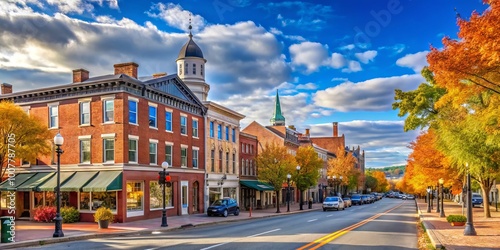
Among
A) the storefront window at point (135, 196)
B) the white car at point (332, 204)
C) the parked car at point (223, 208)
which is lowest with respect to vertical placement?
the white car at point (332, 204)

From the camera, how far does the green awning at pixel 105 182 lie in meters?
29.8

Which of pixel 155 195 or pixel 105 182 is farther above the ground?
pixel 105 182

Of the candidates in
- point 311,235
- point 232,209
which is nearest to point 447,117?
point 311,235

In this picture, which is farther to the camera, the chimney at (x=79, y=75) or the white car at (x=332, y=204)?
the white car at (x=332, y=204)

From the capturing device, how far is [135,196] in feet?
108

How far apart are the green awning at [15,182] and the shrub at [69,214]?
4.97 metres

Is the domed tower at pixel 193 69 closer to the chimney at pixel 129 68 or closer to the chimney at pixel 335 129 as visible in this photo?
the chimney at pixel 129 68

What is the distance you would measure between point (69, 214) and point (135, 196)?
4.61 meters

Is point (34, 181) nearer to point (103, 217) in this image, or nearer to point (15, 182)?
point (15, 182)

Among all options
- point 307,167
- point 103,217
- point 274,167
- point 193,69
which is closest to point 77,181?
point 103,217

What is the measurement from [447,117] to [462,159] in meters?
5.59

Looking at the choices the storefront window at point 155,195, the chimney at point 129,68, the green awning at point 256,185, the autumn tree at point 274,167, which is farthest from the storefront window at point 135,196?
the green awning at point 256,185

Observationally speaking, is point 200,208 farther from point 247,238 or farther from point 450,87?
point 450,87

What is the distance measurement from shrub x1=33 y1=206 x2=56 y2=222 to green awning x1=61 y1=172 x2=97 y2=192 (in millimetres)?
1537
